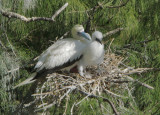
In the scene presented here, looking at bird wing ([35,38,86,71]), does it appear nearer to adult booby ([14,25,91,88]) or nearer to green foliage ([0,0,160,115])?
adult booby ([14,25,91,88])

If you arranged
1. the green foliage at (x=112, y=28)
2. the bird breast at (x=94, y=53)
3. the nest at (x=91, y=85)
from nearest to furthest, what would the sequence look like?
the nest at (x=91, y=85)
the bird breast at (x=94, y=53)
the green foliage at (x=112, y=28)

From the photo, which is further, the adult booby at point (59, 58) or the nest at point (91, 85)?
the adult booby at point (59, 58)

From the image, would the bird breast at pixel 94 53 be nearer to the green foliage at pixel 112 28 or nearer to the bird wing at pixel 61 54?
the bird wing at pixel 61 54

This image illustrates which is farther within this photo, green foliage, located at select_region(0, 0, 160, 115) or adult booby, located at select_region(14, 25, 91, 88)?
green foliage, located at select_region(0, 0, 160, 115)

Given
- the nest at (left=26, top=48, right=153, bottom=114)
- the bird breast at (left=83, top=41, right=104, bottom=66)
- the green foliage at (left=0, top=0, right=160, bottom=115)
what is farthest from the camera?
the green foliage at (left=0, top=0, right=160, bottom=115)

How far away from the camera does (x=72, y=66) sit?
2881 millimetres

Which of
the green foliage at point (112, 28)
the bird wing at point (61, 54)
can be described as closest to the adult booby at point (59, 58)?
the bird wing at point (61, 54)

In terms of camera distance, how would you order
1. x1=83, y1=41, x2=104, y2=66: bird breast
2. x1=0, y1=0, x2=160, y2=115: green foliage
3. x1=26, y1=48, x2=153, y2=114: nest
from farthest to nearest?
x1=0, y1=0, x2=160, y2=115: green foliage
x1=83, y1=41, x2=104, y2=66: bird breast
x1=26, y1=48, x2=153, y2=114: nest

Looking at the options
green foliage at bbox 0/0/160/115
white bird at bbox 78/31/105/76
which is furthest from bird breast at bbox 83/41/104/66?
green foliage at bbox 0/0/160/115

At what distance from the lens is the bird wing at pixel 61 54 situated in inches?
108

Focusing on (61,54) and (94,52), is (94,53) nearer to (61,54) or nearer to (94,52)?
(94,52)

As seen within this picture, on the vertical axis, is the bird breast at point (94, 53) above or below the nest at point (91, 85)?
above

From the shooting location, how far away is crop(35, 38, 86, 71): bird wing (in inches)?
108

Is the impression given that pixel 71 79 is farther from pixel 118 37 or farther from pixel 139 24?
pixel 139 24
